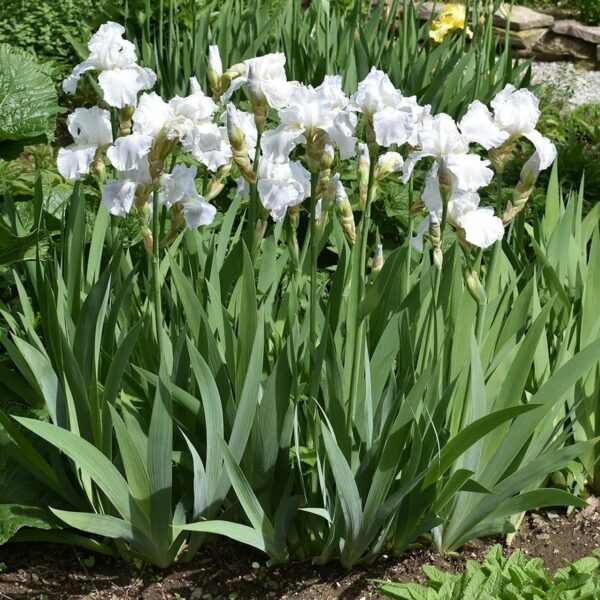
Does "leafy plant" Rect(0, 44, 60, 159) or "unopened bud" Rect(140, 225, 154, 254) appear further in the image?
"leafy plant" Rect(0, 44, 60, 159)

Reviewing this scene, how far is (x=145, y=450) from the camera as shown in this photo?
6.07 ft

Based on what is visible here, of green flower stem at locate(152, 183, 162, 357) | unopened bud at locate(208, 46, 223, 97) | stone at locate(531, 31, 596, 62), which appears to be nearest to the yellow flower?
stone at locate(531, 31, 596, 62)

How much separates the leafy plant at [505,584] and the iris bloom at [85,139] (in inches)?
41.0

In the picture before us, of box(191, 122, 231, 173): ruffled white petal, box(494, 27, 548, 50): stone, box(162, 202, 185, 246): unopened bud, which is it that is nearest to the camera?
box(191, 122, 231, 173): ruffled white petal

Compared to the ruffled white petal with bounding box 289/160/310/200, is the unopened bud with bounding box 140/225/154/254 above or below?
below

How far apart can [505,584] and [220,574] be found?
2.07 ft

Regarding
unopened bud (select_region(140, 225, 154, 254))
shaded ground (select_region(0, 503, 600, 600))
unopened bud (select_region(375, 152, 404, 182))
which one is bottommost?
shaded ground (select_region(0, 503, 600, 600))

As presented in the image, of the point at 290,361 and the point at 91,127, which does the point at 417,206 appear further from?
the point at 91,127

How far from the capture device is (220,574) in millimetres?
1984

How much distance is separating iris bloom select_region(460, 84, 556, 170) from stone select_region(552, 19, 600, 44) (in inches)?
187

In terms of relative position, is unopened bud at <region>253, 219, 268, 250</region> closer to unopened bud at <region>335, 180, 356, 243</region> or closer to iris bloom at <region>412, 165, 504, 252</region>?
unopened bud at <region>335, 180, 356, 243</region>

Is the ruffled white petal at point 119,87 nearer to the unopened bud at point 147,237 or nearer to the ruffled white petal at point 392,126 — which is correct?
the unopened bud at point 147,237

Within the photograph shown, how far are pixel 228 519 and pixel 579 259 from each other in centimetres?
120

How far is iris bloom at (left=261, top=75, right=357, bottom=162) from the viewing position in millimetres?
1606
